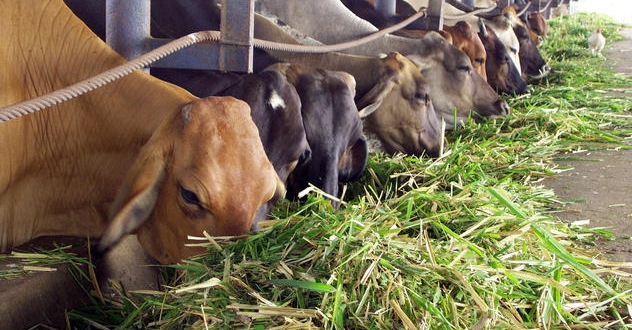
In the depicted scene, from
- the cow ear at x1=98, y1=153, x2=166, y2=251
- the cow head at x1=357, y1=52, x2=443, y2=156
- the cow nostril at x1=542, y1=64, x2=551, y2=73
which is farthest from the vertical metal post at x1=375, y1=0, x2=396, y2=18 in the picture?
the cow ear at x1=98, y1=153, x2=166, y2=251

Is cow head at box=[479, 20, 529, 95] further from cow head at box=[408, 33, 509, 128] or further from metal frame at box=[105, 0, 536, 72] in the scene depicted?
metal frame at box=[105, 0, 536, 72]

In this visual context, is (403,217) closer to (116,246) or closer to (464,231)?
(464,231)

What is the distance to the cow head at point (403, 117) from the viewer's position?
18.6 feet

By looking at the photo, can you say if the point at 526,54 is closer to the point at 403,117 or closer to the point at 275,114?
the point at 403,117

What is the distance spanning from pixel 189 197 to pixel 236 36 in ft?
2.92


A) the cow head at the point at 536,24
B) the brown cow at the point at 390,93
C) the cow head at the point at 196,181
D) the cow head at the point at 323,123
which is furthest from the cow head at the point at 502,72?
the cow head at the point at 196,181

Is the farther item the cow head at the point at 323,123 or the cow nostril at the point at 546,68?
the cow nostril at the point at 546,68

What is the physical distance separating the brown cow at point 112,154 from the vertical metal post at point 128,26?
2.4 inches

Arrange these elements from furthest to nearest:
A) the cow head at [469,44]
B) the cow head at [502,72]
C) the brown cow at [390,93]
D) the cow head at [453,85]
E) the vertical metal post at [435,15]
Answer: the cow head at [502,72] → the cow head at [469,44] → the vertical metal post at [435,15] → the cow head at [453,85] → the brown cow at [390,93]

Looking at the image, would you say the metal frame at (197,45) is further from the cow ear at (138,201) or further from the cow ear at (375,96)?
the cow ear at (375,96)

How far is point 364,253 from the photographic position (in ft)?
8.30

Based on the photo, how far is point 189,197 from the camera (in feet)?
9.15

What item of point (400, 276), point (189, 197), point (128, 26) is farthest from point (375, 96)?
point (400, 276)

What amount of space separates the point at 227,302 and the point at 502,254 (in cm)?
117
